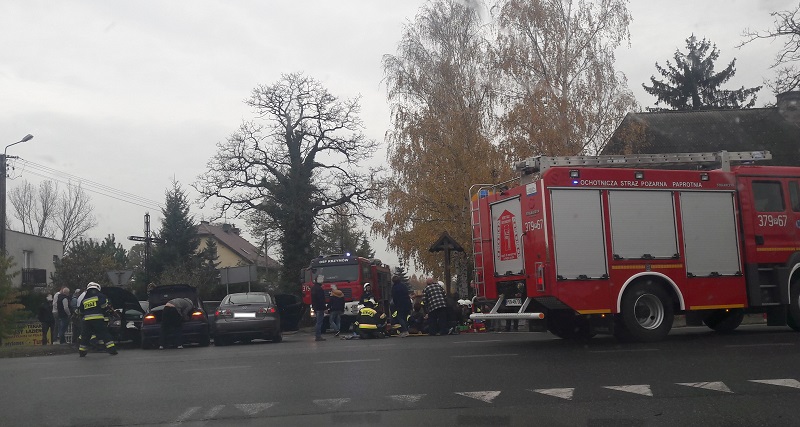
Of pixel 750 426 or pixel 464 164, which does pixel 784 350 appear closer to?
pixel 750 426

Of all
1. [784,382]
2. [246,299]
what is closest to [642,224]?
[784,382]

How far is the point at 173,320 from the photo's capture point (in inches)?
840

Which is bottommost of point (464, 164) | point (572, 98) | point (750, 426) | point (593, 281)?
point (750, 426)

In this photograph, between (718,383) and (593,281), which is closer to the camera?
(718,383)

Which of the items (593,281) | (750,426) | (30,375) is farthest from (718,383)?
(30,375)

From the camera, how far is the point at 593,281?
1432cm

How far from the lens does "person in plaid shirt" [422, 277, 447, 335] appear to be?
830 inches

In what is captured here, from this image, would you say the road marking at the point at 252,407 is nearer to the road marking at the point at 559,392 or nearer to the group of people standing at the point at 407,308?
the road marking at the point at 559,392

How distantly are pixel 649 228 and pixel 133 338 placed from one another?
567 inches

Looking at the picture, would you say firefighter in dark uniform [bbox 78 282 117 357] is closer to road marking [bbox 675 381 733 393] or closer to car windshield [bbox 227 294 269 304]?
car windshield [bbox 227 294 269 304]

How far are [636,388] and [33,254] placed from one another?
174ft

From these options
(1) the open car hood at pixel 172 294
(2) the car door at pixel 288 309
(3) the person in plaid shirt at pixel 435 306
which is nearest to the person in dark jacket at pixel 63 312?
(1) the open car hood at pixel 172 294

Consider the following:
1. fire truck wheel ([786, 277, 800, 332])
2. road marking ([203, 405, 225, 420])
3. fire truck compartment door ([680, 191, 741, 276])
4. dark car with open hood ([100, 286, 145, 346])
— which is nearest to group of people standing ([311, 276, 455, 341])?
dark car with open hood ([100, 286, 145, 346])

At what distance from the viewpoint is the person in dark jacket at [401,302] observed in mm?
22609
